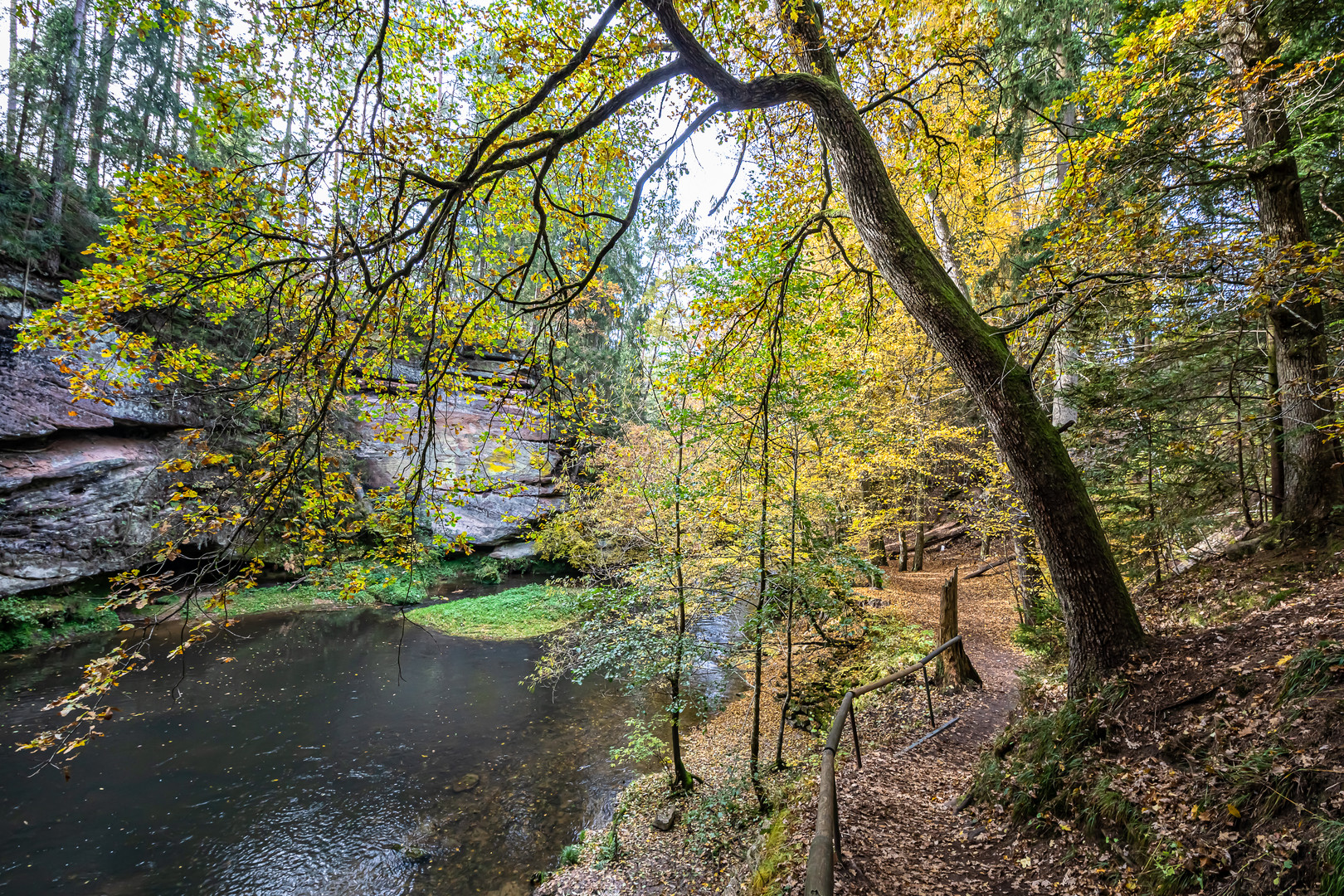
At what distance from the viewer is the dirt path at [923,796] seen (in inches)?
124

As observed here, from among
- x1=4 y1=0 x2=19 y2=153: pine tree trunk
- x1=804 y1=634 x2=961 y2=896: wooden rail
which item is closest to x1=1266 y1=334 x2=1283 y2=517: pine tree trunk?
x1=804 y1=634 x2=961 y2=896: wooden rail

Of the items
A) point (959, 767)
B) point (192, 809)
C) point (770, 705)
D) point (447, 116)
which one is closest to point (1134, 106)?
point (447, 116)

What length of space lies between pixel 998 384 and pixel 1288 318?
3.03m

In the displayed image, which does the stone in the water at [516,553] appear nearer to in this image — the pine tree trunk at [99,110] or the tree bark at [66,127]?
the tree bark at [66,127]

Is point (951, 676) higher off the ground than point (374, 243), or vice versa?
point (374, 243)

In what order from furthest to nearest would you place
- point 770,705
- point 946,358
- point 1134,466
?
point 770,705
point 1134,466
point 946,358

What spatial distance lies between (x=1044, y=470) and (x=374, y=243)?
4.40m

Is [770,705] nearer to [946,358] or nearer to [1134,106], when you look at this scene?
[946,358]

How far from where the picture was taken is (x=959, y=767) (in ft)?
16.4

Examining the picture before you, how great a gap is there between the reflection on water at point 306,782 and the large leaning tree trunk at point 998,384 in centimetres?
642

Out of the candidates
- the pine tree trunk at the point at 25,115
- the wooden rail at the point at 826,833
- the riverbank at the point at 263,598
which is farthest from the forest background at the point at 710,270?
the pine tree trunk at the point at 25,115

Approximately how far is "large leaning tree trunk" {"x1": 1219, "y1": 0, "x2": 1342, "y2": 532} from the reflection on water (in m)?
8.30

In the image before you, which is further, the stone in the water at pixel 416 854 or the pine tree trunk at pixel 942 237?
the pine tree trunk at pixel 942 237

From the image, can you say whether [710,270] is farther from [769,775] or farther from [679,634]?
[769,775]
